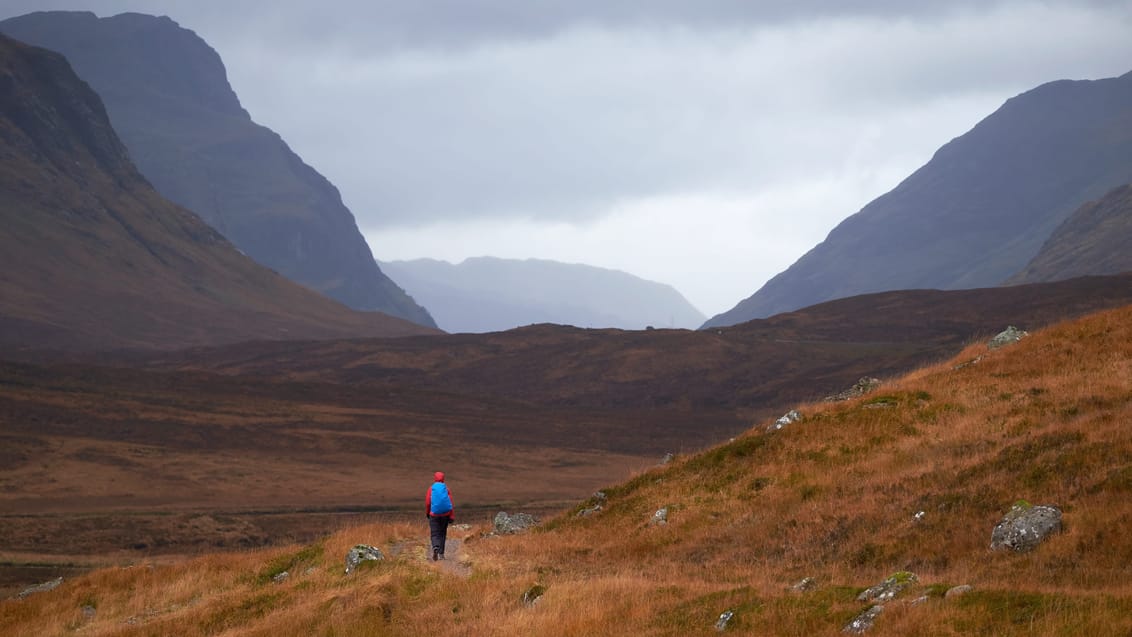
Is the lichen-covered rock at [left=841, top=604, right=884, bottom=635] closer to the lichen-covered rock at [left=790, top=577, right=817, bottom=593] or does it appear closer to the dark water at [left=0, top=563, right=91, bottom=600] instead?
the lichen-covered rock at [left=790, top=577, right=817, bottom=593]

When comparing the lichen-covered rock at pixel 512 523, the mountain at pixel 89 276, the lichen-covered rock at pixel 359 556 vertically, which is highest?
the mountain at pixel 89 276

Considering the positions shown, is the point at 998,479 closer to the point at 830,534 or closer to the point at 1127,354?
the point at 830,534

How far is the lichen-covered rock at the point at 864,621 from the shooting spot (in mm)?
11867

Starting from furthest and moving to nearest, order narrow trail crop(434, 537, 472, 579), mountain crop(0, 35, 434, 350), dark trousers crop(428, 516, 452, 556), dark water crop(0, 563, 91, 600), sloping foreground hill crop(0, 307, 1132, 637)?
mountain crop(0, 35, 434, 350) → dark water crop(0, 563, 91, 600) → dark trousers crop(428, 516, 452, 556) → narrow trail crop(434, 537, 472, 579) → sloping foreground hill crop(0, 307, 1132, 637)

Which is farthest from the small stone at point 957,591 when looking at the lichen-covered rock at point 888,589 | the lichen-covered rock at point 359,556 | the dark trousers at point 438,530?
the lichen-covered rock at point 359,556

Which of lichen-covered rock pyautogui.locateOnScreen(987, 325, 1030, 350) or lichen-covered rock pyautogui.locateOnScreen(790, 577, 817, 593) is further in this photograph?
lichen-covered rock pyautogui.locateOnScreen(987, 325, 1030, 350)

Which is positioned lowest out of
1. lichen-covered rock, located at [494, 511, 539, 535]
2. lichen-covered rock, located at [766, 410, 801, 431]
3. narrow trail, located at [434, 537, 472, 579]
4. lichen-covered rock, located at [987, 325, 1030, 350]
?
lichen-covered rock, located at [494, 511, 539, 535]

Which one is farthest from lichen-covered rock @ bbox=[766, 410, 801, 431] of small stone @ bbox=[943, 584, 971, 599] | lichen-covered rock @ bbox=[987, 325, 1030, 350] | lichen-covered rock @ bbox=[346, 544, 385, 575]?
small stone @ bbox=[943, 584, 971, 599]

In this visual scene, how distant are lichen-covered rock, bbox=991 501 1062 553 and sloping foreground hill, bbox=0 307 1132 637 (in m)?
0.21

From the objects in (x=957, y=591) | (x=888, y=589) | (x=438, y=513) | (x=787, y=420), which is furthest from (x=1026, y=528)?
(x=438, y=513)

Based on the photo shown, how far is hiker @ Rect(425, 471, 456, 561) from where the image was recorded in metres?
20.1

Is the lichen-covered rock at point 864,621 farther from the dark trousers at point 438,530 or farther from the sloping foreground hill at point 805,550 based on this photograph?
the dark trousers at point 438,530

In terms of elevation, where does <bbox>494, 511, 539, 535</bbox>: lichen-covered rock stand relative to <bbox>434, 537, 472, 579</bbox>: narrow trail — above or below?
below

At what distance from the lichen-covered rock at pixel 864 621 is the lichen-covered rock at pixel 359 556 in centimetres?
1078
